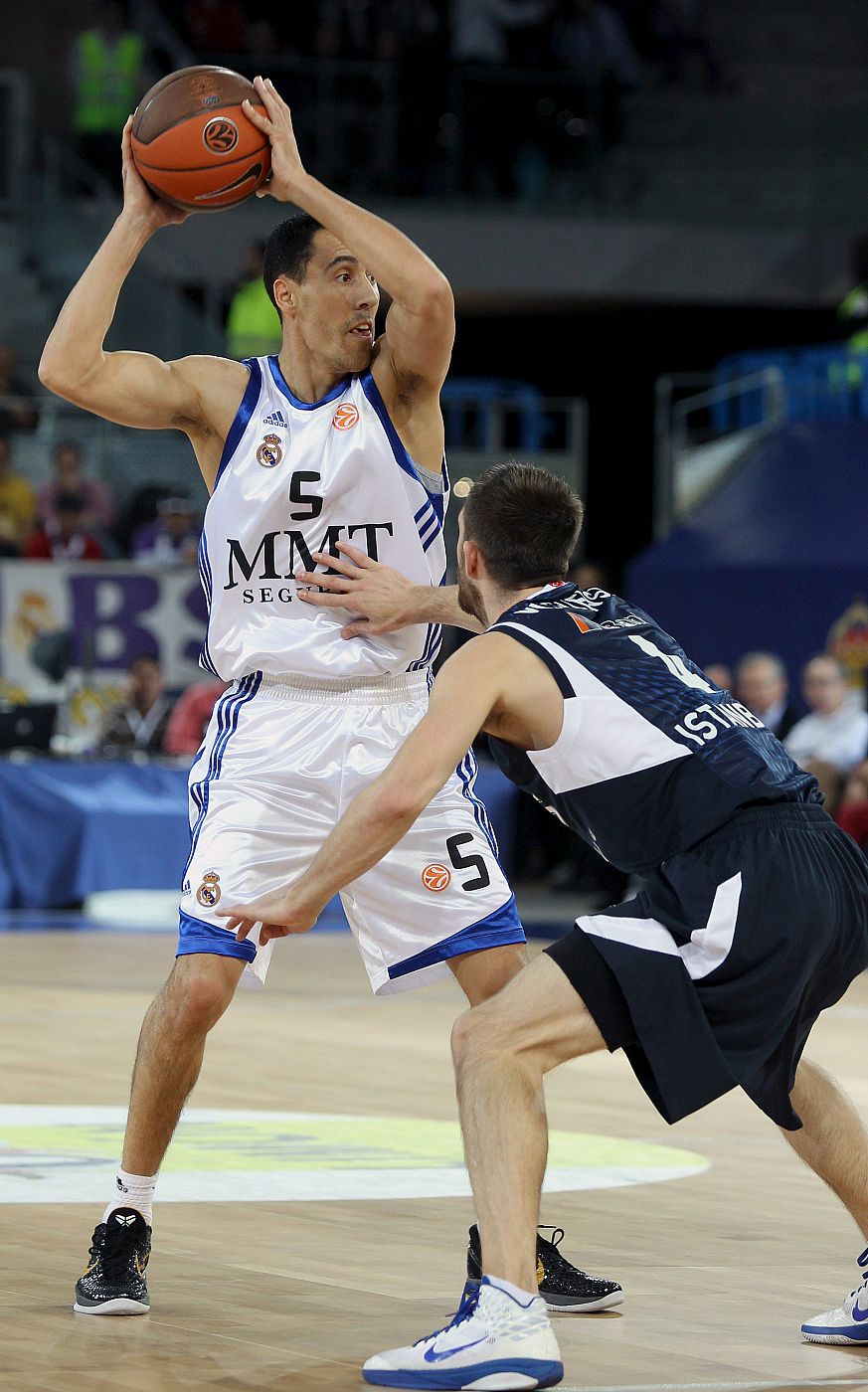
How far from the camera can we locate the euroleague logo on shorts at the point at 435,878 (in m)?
4.58

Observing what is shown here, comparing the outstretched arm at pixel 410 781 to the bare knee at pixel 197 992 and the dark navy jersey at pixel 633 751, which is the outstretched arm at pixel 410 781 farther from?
the bare knee at pixel 197 992

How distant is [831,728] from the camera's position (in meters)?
13.7

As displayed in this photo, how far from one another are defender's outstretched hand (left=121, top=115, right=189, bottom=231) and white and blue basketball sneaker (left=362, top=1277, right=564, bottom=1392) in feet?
8.16

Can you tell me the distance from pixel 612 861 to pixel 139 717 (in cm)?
1059

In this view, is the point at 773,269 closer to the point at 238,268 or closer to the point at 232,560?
the point at 238,268

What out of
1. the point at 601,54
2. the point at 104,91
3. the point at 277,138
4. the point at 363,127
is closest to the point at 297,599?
the point at 277,138

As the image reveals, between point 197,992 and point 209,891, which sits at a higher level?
point 209,891

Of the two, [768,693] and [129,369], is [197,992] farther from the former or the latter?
[768,693]

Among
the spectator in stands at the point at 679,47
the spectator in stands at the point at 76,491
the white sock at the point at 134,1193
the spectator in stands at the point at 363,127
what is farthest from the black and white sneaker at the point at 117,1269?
the spectator in stands at the point at 679,47

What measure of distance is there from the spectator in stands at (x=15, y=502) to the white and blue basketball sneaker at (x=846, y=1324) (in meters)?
12.3

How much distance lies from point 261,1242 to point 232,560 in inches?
62.8

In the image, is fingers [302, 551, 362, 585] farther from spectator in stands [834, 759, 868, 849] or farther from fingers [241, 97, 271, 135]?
spectator in stands [834, 759, 868, 849]

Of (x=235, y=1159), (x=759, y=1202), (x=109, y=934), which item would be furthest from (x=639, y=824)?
(x=109, y=934)

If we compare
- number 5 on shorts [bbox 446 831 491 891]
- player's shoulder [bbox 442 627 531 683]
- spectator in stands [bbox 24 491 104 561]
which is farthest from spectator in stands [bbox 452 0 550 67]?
player's shoulder [bbox 442 627 531 683]
